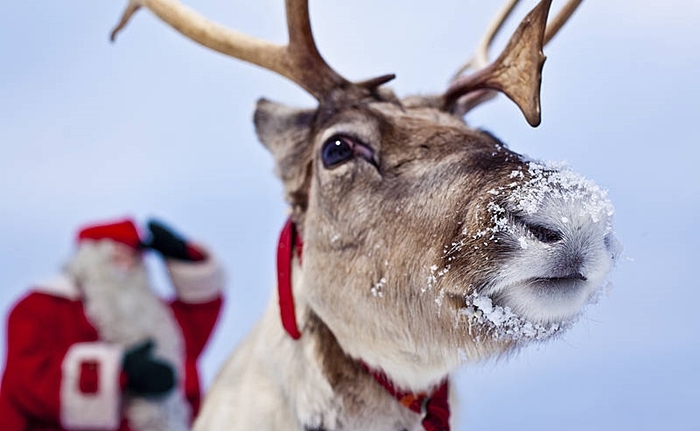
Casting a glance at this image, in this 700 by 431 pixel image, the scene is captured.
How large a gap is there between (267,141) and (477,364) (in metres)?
1.17

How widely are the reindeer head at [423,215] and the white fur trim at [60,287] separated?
1.70m

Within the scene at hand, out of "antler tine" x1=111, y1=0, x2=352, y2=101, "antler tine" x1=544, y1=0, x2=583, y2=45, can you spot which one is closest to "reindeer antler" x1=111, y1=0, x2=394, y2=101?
"antler tine" x1=111, y1=0, x2=352, y2=101

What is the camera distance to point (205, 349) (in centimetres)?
479

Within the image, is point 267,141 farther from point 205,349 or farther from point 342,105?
point 205,349

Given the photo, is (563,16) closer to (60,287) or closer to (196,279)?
(196,279)

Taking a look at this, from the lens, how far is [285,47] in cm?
288

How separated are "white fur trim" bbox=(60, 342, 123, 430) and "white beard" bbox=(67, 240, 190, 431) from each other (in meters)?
0.29

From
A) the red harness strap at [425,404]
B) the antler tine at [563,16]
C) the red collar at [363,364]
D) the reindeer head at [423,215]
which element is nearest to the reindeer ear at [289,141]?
the reindeer head at [423,215]

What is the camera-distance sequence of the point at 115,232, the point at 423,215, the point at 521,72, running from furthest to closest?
1. the point at 115,232
2. the point at 521,72
3. the point at 423,215

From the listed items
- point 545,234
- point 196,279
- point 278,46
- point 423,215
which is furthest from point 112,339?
point 545,234

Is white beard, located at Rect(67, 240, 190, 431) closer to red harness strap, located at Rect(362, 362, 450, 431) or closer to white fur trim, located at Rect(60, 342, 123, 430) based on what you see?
white fur trim, located at Rect(60, 342, 123, 430)

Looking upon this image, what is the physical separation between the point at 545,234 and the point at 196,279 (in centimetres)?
289

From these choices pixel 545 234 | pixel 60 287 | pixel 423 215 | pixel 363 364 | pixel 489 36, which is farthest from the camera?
pixel 60 287

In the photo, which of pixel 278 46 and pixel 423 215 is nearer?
pixel 423 215
